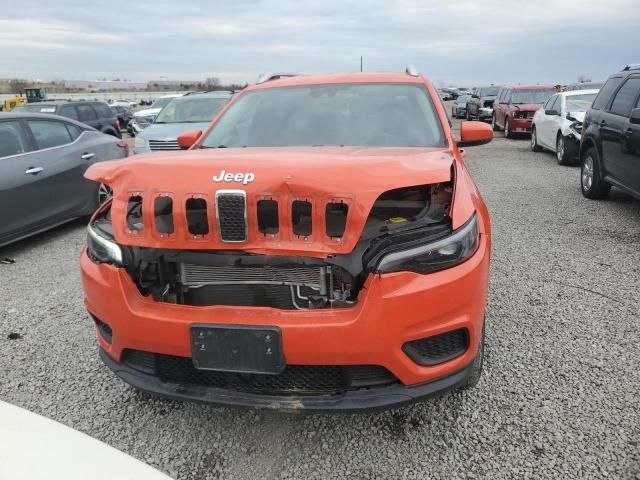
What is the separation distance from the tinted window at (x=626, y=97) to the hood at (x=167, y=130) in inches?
247

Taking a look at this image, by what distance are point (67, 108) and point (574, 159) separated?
12.9 meters

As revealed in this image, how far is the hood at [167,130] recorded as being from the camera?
920 centimetres

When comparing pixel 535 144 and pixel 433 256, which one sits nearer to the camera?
pixel 433 256

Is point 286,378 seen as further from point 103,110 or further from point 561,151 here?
point 103,110

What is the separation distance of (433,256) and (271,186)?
718 millimetres

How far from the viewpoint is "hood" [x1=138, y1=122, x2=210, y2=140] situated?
30.2 feet

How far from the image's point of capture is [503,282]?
4320 millimetres

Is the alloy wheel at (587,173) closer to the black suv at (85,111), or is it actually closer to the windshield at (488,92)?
the black suv at (85,111)

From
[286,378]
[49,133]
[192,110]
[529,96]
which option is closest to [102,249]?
[286,378]

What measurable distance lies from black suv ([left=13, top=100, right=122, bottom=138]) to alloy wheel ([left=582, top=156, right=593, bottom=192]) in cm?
1247

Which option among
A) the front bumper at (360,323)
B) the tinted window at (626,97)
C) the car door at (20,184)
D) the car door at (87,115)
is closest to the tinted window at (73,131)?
the car door at (20,184)

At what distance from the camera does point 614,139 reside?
641 cm

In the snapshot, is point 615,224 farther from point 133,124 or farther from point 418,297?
point 133,124

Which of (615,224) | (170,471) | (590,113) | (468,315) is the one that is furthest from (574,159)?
(170,471)
